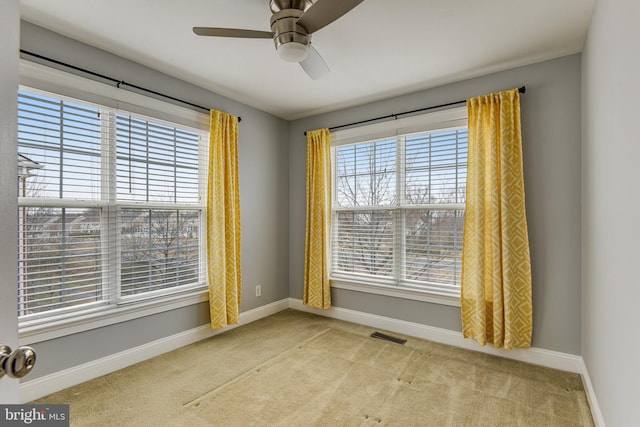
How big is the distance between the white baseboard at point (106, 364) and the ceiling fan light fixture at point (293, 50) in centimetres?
254

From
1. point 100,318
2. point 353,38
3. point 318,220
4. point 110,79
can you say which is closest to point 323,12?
point 353,38

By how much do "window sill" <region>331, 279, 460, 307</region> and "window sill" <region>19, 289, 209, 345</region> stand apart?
1.56 m

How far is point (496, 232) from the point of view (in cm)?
263

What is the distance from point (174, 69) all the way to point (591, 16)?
309 centimetres

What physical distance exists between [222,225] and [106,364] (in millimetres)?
1418

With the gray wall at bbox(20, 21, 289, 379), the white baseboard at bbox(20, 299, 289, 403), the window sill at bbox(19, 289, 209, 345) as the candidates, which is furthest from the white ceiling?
the white baseboard at bbox(20, 299, 289, 403)

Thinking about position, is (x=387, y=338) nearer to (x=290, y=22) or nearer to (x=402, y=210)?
(x=402, y=210)

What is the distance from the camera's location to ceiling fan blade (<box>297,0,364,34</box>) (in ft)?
4.83

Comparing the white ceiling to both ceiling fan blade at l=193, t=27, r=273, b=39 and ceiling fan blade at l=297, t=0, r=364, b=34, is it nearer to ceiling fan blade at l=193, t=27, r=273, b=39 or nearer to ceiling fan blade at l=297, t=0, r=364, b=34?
ceiling fan blade at l=193, t=27, r=273, b=39

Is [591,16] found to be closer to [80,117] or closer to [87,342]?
[80,117]

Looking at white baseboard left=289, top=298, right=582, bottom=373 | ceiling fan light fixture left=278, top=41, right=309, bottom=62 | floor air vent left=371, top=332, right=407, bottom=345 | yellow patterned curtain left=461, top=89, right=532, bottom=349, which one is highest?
ceiling fan light fixture left=278, top=41, right=309, bottom=62

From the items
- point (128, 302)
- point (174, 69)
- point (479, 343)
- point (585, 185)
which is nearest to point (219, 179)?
point (174, 69)

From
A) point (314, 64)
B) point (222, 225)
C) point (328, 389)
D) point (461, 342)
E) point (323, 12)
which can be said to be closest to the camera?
point (323, 12)

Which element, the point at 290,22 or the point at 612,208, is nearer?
the point at 612,208
